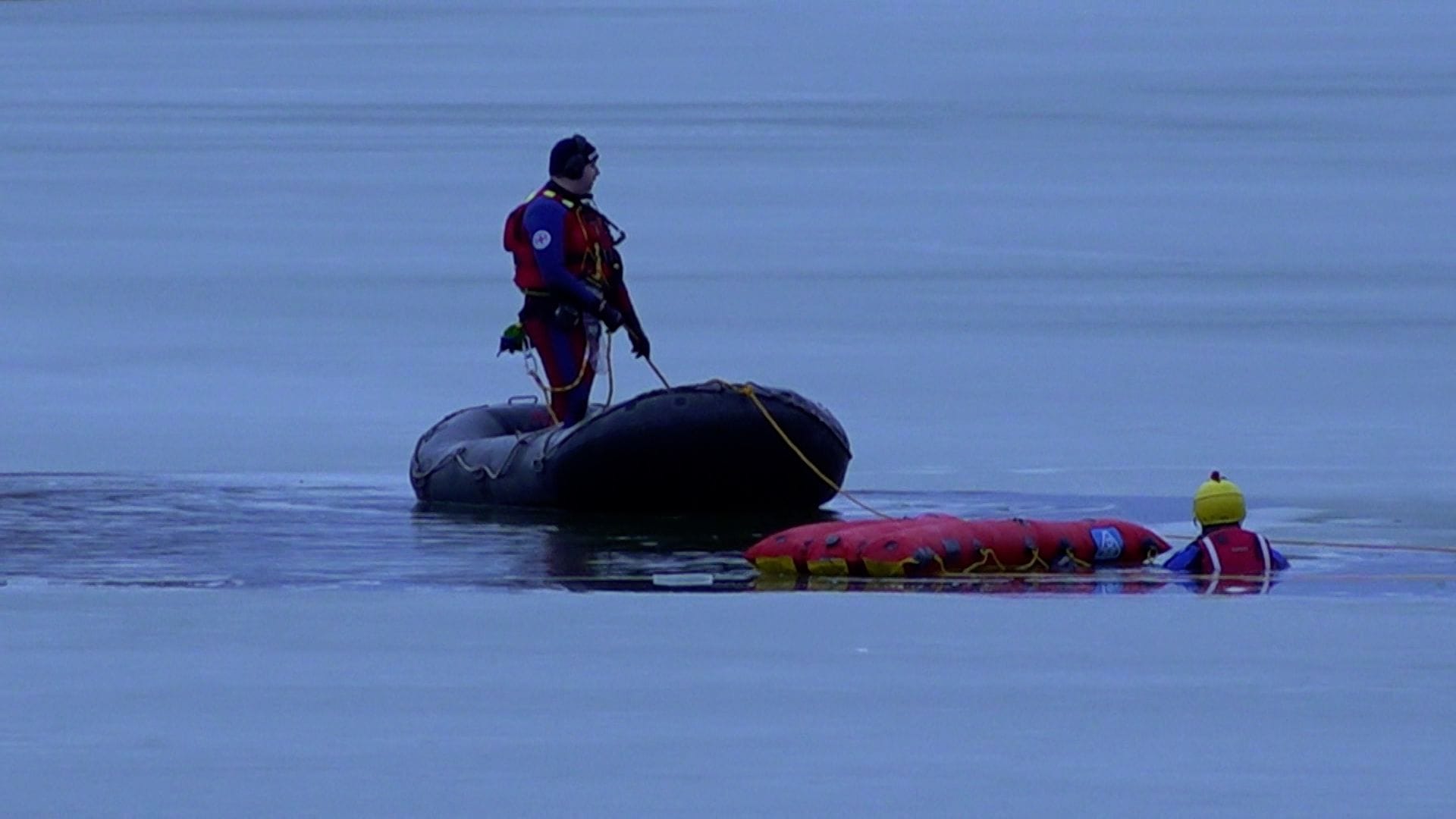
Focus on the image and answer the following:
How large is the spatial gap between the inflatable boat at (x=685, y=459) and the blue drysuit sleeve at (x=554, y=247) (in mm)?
423

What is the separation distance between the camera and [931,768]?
7.53m

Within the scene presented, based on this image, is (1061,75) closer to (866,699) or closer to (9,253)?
(9,253)

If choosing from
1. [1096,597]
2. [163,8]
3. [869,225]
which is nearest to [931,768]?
[1096,597]

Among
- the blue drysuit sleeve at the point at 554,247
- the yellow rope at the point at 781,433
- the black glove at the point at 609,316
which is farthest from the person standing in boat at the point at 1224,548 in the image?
the blue drysuit sleeve at the point at 554,247

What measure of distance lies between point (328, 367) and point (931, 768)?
8.84 meters

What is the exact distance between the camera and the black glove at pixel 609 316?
40.1ft

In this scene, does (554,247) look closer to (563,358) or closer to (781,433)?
(563,358)

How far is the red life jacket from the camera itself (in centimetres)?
1007

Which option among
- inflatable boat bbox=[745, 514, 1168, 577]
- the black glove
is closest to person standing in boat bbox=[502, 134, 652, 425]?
the black glove

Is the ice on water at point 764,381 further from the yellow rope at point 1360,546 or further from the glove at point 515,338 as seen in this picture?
the glove at point 515,338

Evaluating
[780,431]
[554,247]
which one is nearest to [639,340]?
[554,247]

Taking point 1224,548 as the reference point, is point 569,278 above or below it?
above

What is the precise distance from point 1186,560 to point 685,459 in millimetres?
2324

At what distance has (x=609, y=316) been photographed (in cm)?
1223
